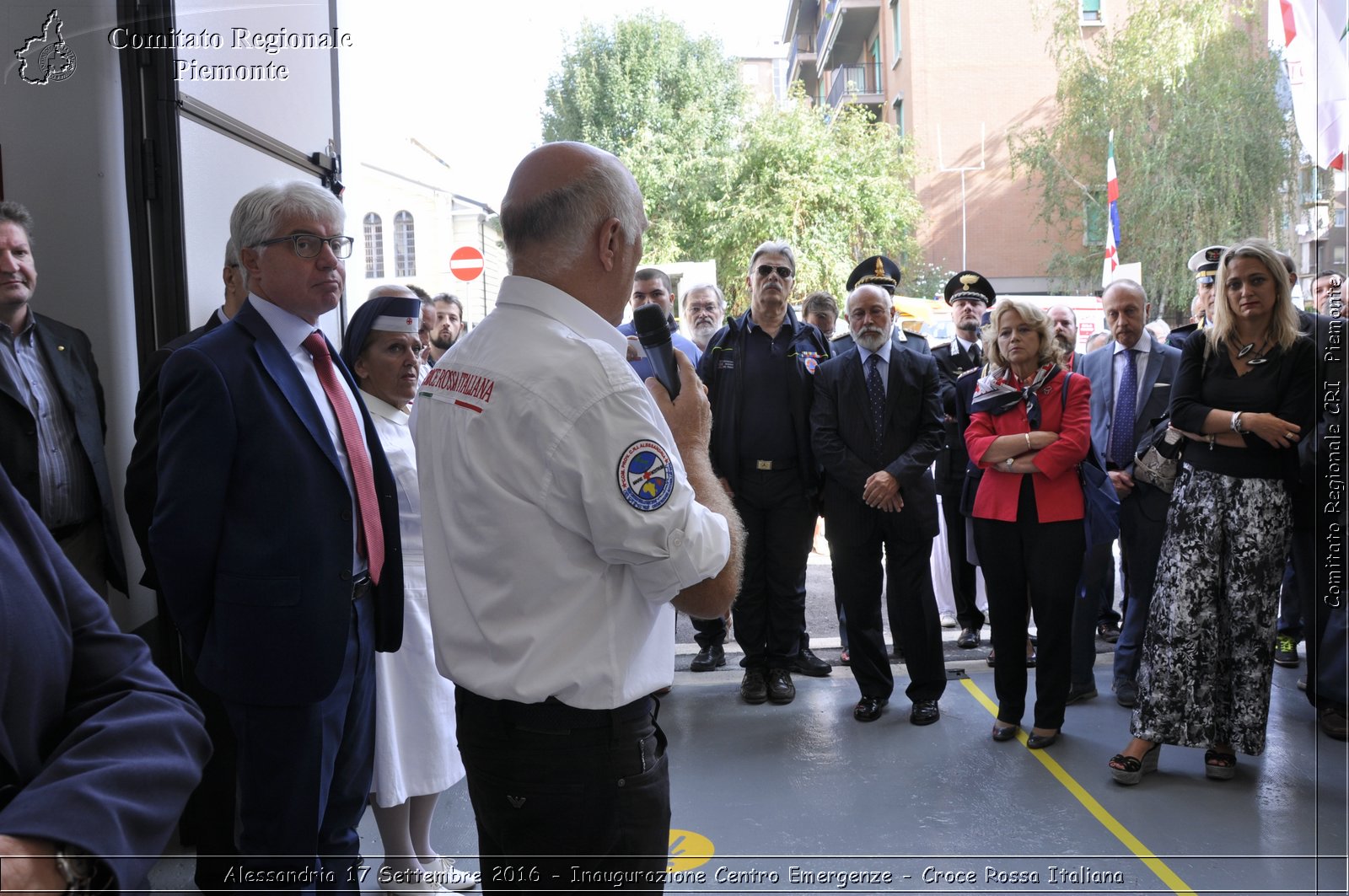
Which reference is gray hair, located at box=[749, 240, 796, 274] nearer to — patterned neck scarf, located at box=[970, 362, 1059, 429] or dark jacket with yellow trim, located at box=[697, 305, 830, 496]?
dark jacket with yellow trim, located at box=[697, 305, 830, 496]

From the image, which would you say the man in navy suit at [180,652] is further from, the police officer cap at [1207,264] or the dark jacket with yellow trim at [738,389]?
the police officer cap at [1207,264]

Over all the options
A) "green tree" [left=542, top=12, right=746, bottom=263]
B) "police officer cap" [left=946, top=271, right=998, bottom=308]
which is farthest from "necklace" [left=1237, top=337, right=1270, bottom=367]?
"green tree" [left=542, top=12, right=746, bottom=263]

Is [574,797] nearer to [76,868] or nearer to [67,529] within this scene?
[76,868]

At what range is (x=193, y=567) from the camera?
216 centimetres

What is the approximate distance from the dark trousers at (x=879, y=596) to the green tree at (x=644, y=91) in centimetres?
1928

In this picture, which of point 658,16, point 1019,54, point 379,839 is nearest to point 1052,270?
point 1019,54

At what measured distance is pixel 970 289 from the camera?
666 cm

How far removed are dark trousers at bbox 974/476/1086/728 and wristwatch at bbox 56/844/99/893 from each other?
3936mm

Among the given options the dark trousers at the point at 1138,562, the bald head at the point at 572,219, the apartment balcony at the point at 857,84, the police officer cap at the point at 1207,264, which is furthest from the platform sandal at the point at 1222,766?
the apartment balcony at the point at 857,84

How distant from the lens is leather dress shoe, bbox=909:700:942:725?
457 cm

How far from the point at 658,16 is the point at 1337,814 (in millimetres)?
27405

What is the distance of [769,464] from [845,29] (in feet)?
111

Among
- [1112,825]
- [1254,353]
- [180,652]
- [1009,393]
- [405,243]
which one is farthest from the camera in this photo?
[405,243]

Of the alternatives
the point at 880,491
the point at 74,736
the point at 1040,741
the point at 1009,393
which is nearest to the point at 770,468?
the point at 880,491
